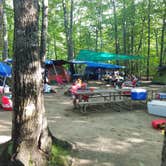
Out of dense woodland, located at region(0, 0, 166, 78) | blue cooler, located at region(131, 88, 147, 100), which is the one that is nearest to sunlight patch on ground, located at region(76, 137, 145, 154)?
blue cooler, located at region(131, 88, 147, 100)

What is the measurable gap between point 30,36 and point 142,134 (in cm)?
383

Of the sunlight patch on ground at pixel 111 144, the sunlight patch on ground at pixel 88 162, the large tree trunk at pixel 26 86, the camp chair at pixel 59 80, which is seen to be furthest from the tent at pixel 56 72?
the large tree trunk at pixel 26 86

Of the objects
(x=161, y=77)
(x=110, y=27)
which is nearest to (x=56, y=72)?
(x=161, y=77)

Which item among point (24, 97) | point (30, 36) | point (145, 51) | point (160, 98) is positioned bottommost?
point (160, 98)

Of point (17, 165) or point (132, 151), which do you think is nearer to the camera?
point (17, 165)

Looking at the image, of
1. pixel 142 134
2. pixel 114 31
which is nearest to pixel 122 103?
pixel 142 134

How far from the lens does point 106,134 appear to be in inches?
231

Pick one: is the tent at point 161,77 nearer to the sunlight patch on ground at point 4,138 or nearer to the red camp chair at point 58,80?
the red camp chair at point 58,80

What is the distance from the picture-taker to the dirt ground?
14.3 feet

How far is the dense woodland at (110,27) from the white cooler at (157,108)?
517 inches

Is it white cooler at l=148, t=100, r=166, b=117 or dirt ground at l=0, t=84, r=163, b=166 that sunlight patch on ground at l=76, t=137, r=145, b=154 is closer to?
dirt ground at l=0, t=84, r=163, b=166

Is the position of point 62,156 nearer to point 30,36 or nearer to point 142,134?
point 30,36

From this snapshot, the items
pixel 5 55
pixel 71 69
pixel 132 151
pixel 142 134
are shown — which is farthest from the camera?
pixel 71 69

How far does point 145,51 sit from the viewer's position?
29.3 metres
